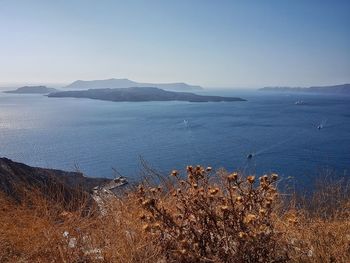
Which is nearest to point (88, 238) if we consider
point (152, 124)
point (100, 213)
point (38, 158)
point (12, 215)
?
point (100, 213)

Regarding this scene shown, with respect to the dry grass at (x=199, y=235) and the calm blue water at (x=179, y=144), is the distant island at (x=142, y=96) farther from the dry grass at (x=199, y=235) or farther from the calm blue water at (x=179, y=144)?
the dry grass at (x=199, y=235)

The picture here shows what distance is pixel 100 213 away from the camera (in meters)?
4.32

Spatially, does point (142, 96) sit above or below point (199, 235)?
below

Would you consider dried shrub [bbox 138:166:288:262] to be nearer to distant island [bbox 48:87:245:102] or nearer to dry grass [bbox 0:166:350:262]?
dry grass [bbox 0:166:350:262]

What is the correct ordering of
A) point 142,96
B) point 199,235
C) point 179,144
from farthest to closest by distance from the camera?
point 142,96 → point 179,144 → point 199,235

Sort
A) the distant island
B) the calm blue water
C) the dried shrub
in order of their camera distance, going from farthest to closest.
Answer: the distant island
the calm blue water
the dried shrub

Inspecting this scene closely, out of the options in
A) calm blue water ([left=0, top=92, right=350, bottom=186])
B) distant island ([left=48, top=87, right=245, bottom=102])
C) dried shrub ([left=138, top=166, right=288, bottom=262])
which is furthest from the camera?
distant island ([left=48, top=87, right=245, bottom=102])

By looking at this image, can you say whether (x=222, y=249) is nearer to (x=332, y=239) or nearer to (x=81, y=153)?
(x=332, y=239)

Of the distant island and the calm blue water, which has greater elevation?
the distant island

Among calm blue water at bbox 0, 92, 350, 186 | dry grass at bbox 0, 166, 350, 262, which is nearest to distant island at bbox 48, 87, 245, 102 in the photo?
calm blue water at bbox 0, 92, 350, 186

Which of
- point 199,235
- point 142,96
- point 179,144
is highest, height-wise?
point 199,235

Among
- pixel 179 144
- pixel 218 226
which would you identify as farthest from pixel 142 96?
pixel 218 226

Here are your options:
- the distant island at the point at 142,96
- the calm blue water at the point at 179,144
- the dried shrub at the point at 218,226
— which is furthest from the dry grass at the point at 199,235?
the distant island at the point at 142,96

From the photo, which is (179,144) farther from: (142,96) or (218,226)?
(142,96)
